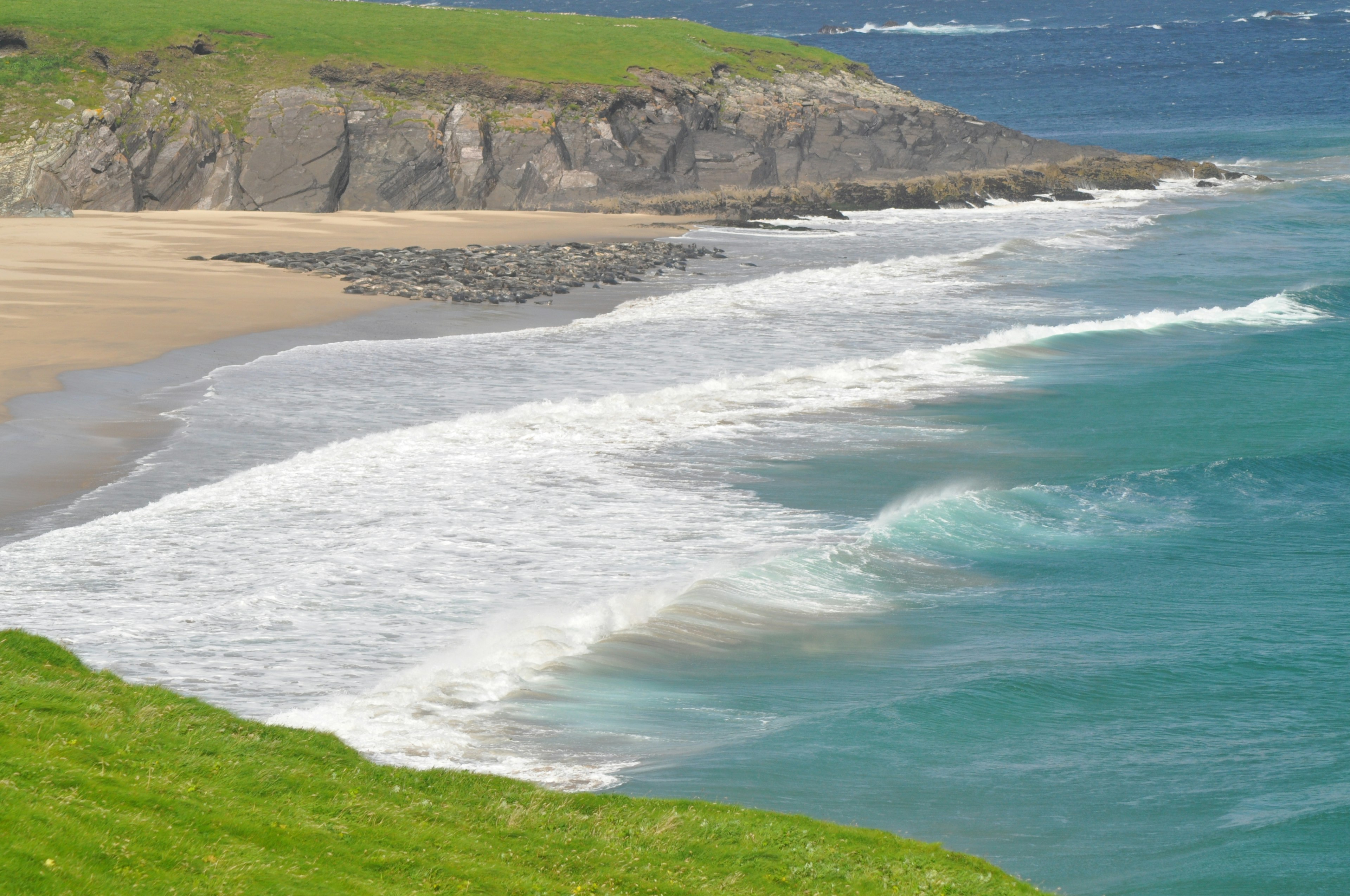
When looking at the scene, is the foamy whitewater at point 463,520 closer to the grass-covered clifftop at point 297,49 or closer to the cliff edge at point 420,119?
the cliff edge at point 420,119

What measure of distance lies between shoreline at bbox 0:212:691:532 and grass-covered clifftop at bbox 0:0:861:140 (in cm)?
675

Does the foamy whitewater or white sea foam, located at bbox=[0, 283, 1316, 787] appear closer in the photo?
white sea foam, located at bbox=[0, 283, 1316, 787]

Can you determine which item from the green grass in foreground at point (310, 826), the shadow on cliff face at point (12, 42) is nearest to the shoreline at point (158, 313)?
the green grass in foreground at point (310, 826)

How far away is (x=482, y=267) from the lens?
4025 cm

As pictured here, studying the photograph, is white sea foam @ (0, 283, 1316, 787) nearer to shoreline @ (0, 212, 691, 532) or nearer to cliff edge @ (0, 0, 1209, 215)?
shoreline @ (0, 212, 691, 532)

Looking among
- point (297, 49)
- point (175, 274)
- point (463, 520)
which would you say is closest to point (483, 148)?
point (297, 49)

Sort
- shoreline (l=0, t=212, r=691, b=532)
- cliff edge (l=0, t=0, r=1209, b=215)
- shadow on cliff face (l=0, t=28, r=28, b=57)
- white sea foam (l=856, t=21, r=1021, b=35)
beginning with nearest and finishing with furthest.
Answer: shoreline (l=0, t=212, r=691, b=532), cliff edge (l=0, t=0, r=1209, b=215), shadow on cliff face (l=0, t=28, r=28, b=57), white sea foam (l=856, t=21, r=1021, b=35)

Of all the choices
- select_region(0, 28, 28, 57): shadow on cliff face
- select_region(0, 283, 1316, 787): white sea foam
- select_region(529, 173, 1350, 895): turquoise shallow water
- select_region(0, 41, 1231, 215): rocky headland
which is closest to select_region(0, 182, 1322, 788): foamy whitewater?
select_region(0, 283, 1316, 787): white sea foam

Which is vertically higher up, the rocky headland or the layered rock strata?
→ the rocky headland

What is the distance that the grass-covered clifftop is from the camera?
2012 inches

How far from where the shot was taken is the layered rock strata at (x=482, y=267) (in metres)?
37.0

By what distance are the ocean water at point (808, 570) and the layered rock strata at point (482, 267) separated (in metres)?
4.38

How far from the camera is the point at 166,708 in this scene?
10.1 m

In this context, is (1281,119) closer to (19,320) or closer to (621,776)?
(19,320)
